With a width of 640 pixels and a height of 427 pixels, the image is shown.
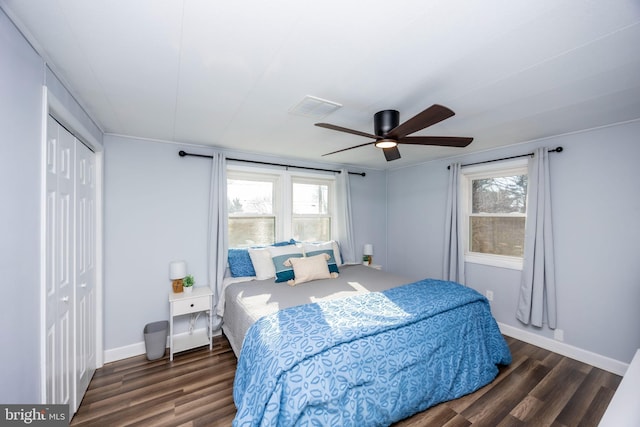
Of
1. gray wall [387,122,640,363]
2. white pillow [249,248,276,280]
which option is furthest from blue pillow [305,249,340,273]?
gray wall [387,122,640,363]

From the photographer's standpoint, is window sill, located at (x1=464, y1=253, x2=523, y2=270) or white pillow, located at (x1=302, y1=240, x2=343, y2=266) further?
white pillow, located at (x1=302, y1=240, x2=343, y2=266)

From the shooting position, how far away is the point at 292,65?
155 centimetres

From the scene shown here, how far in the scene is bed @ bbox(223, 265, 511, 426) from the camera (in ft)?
5.00

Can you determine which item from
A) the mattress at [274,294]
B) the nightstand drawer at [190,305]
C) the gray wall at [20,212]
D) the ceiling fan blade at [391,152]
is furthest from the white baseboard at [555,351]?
the ceiling fan blade at [391,152]

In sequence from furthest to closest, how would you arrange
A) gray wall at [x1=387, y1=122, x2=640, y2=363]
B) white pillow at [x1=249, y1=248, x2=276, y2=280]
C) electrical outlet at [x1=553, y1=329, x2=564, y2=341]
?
white pillow at [x1=249, y1=248, x2=276, y2=280] < electrical outlet at [x1=553, y1=329, x2=564, y2=341] < gray wall at [x1=387, y1=122, x2=640, y2=363]

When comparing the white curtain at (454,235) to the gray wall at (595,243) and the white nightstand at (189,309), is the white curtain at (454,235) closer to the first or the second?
the gray wall at (595,243)

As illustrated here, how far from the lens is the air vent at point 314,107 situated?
201 cm

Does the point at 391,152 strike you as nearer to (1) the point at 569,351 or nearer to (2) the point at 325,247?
(2) the point at 325,247

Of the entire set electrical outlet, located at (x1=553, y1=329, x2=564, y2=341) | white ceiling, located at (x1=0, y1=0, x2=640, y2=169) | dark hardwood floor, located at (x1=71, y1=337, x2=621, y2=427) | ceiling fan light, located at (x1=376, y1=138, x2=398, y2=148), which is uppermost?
white ceiling, located at (x1=0, y1=0, x2=640, y2=169)

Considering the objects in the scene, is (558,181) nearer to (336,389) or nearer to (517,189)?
(517,189)

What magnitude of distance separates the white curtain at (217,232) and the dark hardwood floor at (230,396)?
2.19 feet

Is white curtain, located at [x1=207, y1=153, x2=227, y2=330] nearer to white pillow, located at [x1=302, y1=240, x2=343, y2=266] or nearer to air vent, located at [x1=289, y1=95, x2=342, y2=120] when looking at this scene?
white pillow, located at [x1=302, y1=240, x2=343, y2=266]

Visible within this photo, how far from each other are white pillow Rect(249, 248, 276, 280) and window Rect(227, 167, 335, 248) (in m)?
0.42

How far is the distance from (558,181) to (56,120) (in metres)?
4.51
